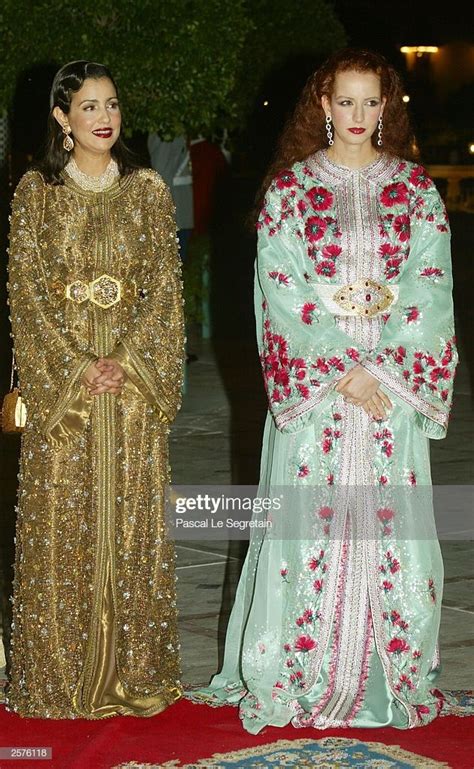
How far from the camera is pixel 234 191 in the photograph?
2388cm

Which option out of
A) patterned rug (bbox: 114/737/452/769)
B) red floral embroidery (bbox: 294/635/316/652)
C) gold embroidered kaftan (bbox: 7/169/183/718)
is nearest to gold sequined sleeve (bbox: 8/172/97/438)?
gold embroidered kaftan (bbox: 7/169/183/718)

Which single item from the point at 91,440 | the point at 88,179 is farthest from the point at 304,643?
the point at 88,179

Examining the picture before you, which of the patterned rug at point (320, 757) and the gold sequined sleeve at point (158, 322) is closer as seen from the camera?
the patterned rug at point (320, 757)

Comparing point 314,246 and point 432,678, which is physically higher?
point 314,246

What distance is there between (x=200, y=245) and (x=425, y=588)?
317 inches

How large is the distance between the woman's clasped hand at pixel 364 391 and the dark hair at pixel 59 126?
95 cm

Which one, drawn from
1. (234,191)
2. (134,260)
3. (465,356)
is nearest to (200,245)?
(465,356)

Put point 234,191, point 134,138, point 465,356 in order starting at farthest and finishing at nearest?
point 234,191 → point 465,356 → point 134,138

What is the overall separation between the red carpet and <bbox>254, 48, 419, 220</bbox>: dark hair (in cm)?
160

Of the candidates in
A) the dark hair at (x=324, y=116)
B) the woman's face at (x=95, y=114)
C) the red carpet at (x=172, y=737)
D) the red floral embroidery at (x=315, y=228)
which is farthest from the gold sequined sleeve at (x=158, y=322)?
the red carpet at (x=172, y=737)

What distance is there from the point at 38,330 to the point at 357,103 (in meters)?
1.18

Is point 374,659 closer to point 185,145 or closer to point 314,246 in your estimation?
point 314,246

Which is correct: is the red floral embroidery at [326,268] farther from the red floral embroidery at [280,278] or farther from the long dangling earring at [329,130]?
the long dangling earring at [329,130]

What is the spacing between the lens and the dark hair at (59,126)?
4652mm
